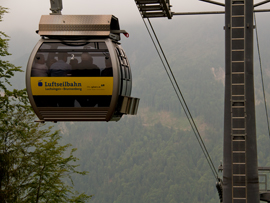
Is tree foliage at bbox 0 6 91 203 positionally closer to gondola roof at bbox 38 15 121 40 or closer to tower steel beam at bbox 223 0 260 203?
gondola roof at bbox 38 15 121 40

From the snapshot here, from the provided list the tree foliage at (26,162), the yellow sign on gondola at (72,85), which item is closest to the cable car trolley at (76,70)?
the yellow sign on gondola at (72,85)

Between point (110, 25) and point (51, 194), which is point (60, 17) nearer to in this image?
point (110, 25)

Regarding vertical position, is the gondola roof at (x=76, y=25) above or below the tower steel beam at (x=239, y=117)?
above

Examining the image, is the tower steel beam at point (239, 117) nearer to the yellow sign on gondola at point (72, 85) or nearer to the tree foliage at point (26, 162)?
the yellow sign on gondola at point (72, 85)

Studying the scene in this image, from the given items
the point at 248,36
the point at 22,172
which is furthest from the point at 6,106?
the point at 248,36

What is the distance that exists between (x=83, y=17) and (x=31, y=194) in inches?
472

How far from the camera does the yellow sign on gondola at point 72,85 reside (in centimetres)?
1245

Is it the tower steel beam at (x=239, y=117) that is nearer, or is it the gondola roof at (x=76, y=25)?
the tower steel beam at (x=239, y=117)

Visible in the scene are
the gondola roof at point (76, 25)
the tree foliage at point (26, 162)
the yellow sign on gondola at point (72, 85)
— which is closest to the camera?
the yellow sign on gondola at point (72, 85)

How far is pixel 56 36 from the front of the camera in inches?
506

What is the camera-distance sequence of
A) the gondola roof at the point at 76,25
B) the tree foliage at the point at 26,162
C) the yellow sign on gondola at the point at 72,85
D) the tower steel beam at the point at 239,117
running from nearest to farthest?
the tower steel beam at the point at 239,117
the yellow sign on gondola at the point at 72,85
the gondola roof at the point at 76,25
the tree foliage at the point at 26,162

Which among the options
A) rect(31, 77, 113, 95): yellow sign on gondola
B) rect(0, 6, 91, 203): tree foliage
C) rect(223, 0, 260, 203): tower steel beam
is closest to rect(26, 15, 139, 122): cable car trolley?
rect(31, 77, 113, 95): yellow sign on gondola

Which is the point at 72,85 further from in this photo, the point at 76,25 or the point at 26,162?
the point at 26,162

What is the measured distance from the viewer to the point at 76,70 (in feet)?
41.6
